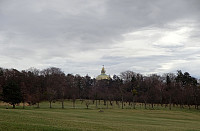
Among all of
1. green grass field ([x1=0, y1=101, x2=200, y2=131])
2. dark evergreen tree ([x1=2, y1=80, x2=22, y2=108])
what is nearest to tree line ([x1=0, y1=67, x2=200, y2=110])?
dark evergreen tree ([x1=2, y1=80, x2=22, y2=108])

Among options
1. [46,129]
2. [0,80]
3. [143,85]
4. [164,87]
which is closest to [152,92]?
[164,87]

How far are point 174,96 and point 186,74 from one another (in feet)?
127

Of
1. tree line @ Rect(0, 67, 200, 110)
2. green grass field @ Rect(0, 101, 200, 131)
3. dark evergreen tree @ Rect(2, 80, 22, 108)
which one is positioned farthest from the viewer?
tree line @ Rect(0, 67, 200, 110)

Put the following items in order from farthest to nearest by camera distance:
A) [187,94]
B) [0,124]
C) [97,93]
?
[97,93] < [187,94] < [0,124]

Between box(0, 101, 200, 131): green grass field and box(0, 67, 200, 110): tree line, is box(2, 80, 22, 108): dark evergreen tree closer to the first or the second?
box(0, 67, 200, 110): tree line

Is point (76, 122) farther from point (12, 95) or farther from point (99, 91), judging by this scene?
point (99, 91)

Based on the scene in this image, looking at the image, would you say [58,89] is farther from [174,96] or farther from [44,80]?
[174,96]

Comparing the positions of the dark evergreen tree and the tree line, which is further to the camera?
the tree line

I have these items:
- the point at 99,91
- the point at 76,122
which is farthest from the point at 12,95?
the point at 99,91

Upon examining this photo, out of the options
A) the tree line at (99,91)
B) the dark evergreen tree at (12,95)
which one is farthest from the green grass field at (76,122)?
the tree line at (99,91)

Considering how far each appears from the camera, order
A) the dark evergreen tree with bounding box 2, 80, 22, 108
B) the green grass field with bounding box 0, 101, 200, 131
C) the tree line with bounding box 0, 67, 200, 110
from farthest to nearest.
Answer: the tree line with bounding box 0, 67, 200, 110
the dark evergreen tree with bounding box 2, 80, 22, 108
the green grass field with bounding box 0, 101, 200, 131

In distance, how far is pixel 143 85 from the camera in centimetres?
12706

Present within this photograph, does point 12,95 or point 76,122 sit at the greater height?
point 12,95

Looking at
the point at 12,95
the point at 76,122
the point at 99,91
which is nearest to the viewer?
the point at 76,122
